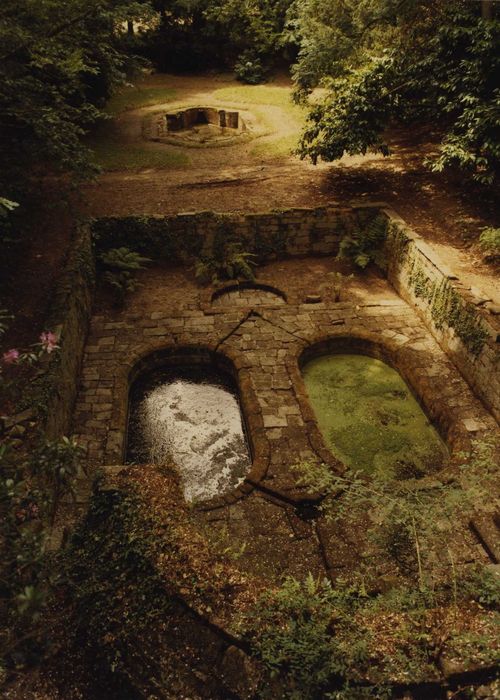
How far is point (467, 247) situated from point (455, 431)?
4.51m

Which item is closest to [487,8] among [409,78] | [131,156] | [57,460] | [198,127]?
[409,78]

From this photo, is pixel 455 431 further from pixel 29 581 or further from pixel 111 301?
pixel 111 301

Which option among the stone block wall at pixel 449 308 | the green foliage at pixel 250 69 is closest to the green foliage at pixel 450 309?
the stone block wall at pixel 449 308

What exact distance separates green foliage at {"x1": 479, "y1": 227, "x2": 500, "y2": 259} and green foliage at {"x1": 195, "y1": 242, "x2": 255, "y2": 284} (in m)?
4.98

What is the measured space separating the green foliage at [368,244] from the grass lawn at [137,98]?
12639mm

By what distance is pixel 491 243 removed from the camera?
9.17 metres

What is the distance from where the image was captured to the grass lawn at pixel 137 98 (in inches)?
753

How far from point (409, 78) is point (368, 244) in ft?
Answer: 13.1

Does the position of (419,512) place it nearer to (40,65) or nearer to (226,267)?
(226,267)

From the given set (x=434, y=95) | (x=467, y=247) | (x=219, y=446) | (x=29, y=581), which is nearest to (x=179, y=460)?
(x=219, y=446)

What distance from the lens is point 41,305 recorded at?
786cm

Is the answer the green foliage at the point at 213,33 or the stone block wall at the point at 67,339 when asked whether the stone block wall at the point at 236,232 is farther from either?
the green foliage at the point at 213,33

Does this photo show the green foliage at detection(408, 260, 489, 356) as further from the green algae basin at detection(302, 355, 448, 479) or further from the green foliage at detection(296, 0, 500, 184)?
the green foliage at detection(296, 0, 500, 184)

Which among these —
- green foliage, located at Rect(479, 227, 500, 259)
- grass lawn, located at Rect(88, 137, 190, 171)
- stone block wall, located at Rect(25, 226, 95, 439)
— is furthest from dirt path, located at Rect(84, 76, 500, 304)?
stone block wall, located at Rect(25, 226, 95, 439)
